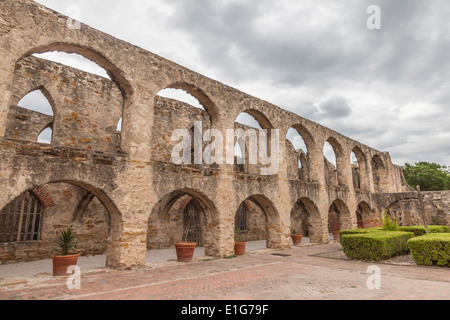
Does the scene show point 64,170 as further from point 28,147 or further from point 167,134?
point 167,134

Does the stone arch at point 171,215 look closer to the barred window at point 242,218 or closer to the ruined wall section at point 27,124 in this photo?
the barred window at point 242,218

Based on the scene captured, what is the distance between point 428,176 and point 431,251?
101 feet

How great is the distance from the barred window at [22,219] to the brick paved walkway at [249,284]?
15.0 feet

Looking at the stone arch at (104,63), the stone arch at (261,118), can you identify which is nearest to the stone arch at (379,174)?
the stone arch at (261,118)

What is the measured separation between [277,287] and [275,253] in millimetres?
5641

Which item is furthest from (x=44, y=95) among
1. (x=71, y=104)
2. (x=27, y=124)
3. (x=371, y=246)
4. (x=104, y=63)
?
(x=371, y=246)

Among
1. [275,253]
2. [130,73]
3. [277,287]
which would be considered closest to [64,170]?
[130,73]

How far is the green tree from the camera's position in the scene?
104 feet

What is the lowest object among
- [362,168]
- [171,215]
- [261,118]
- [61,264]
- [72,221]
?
[61,264]

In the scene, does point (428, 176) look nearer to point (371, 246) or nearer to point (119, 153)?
point (371, 246)

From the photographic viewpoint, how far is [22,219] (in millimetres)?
10312

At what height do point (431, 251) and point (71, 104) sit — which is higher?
point (71, 104)

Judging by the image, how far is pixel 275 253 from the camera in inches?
448

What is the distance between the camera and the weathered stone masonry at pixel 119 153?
277 inches
